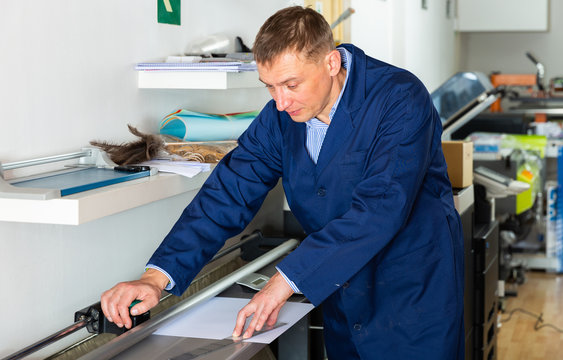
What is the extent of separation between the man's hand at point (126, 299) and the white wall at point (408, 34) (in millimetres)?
2559

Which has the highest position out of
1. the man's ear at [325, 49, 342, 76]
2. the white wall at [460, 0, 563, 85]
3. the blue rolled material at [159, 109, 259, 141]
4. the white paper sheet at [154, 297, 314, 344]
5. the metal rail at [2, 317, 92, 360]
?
the white wall at [460, 0, 563, 85]

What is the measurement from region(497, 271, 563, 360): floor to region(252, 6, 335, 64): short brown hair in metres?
2.60

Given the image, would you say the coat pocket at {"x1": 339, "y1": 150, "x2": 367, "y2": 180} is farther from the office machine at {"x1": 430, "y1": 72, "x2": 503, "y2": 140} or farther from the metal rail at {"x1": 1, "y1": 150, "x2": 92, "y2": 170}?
the office machine at {"x1": 430, "y1": 72, "x2": 503, "y2": 140}

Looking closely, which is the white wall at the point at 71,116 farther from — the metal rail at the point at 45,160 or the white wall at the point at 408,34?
the white wall at the point at 408,34

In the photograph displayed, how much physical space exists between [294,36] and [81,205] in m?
0.55

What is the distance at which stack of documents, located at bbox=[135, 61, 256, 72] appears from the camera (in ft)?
6.30

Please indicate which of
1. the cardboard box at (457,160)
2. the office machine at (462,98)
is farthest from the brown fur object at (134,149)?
the office machine at (462,98)

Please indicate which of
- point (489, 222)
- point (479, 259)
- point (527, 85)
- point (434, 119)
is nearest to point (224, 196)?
point (434, 119)

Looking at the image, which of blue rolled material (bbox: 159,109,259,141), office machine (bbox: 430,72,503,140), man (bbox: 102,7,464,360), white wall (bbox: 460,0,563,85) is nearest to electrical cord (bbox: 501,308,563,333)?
office machine (bbox: 430,72,503,140)

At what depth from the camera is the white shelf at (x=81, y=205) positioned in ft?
4.59

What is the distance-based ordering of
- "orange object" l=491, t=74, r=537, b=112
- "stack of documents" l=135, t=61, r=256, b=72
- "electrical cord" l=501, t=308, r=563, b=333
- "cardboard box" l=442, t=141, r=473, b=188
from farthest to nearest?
"orange object" l=491, t=74, r=537, b=112, "electrical cord" l=501, t=308, r=563, b=333, "cardboard box" l=442, t=141, r=473, b=188, "stack of documents" l=135, t=61, r=256, b=72

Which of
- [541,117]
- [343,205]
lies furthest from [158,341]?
[541,117]

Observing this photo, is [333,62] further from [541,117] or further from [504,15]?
[504,15]

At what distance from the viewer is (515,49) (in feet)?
22.8
